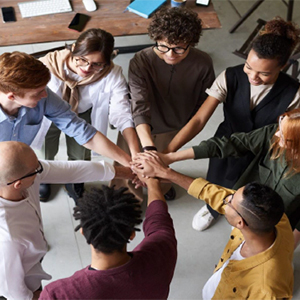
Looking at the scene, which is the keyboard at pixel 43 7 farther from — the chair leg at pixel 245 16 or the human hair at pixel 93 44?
the chair leg at pixel 245 16

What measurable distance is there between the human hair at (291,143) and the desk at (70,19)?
5.63 ft

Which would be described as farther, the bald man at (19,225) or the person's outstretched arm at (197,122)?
the person's outstretched arm at (197,122)

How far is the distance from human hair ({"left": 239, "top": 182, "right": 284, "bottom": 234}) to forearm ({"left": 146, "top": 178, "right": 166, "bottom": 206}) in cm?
43

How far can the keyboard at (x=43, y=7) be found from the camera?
3.29 metres

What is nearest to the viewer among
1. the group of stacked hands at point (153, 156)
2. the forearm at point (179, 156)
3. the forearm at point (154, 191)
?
the group of stacked hands at point (153, 156)

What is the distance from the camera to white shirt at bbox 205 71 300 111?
220cm

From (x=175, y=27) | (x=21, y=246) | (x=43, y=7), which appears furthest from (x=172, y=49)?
(x=43, y=7)

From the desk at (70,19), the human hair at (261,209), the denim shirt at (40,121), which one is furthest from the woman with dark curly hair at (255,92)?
the desk at (70,19)

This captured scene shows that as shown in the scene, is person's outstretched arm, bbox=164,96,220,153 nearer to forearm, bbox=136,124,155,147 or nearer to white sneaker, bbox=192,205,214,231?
forearm, bbox=136,124,155,147

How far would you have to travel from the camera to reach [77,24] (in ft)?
10.7

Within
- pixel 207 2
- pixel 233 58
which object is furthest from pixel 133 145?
pixel 233 58

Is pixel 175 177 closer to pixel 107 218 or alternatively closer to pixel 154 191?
pixel 154 191

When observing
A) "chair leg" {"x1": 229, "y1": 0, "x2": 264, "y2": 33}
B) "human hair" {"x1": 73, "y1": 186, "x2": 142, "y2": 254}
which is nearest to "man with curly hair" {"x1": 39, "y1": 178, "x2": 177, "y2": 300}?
"human hair" {"x1": 73, "y1": 186, "x2": 142, "y2": 254}

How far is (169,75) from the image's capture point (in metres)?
2.38
